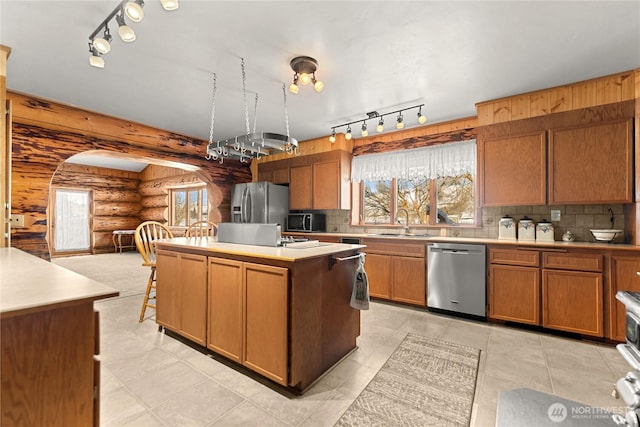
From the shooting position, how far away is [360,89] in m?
3.11

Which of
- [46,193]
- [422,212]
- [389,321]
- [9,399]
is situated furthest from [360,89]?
[46,193]

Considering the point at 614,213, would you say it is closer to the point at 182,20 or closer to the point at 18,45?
the point at 182,20

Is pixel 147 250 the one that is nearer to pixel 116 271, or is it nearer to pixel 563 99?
pixel 116 271

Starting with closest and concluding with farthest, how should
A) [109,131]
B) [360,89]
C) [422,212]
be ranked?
1. [360,89]
2. [109,131]
3. [422,212]

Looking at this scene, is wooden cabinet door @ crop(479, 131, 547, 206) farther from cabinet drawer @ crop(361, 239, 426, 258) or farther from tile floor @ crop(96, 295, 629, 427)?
tile floor @ crop(96, 295, 629, 427)

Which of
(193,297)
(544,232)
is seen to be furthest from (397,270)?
(193,297)

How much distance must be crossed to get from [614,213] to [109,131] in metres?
6.40

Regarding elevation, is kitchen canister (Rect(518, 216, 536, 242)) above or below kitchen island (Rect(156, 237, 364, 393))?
above

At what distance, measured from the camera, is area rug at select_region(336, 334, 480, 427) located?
1.64 m

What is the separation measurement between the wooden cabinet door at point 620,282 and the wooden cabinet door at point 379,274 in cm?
219

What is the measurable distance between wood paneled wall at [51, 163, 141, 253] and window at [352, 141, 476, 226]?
8353 mm

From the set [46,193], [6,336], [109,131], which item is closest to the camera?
[6,336]

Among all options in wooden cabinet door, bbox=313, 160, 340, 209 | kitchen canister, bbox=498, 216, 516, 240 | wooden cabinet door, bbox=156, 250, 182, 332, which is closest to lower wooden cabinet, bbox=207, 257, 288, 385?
wooden cabinet door, bbox=156, 250, 182, 332

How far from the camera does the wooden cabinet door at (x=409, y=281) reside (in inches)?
142
